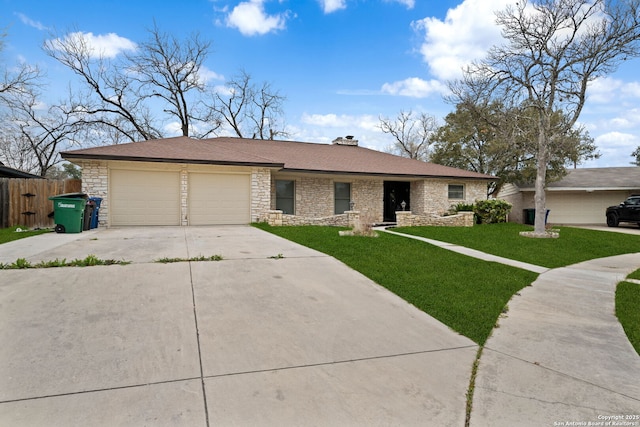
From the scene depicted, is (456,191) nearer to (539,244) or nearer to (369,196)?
(369,196)

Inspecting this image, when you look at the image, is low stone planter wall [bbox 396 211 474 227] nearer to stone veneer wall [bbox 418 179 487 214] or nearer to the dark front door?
stone veneer wall [bbox 418 179 487 214]

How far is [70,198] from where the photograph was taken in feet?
33.4

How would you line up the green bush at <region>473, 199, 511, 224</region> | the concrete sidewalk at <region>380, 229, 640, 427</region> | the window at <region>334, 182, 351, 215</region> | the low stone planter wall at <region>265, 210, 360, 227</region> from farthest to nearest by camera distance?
1. the window at <region>334, 182, 351, 215</region>
2. the green bush at <region>473, 199, 511, 224</region>
3. the low stone planter wall at <region>265, 210, 360, 227</region>
4. the concrete sidewalk at <region>380, 229, 640, 427</region>

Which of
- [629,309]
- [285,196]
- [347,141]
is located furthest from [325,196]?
[629,309]

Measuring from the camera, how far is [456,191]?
19.0 metres

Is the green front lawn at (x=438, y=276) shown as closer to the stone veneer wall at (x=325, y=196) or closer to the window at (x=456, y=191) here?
the stone veneer wall at (x=325, y=196)

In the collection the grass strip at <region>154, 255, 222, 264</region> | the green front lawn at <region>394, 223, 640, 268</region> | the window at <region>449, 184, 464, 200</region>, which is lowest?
the green front lawn at <region>394, 223, 640, 268</region>

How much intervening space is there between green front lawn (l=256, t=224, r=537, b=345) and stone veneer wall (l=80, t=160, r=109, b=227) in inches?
300

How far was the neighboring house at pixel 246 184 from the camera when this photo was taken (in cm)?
1262

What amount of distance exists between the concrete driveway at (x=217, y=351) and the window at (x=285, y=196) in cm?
→ 1077

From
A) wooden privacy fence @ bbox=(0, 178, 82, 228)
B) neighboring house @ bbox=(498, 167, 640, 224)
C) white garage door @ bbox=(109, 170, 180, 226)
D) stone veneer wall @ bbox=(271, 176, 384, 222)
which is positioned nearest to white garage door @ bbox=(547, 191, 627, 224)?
neighboring house @ bbox=(498, 167, 640, 224)

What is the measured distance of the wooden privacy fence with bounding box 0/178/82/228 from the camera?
12.4m

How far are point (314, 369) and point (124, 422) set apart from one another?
1.45 meters

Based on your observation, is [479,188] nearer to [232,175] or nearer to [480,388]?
[232,175]
